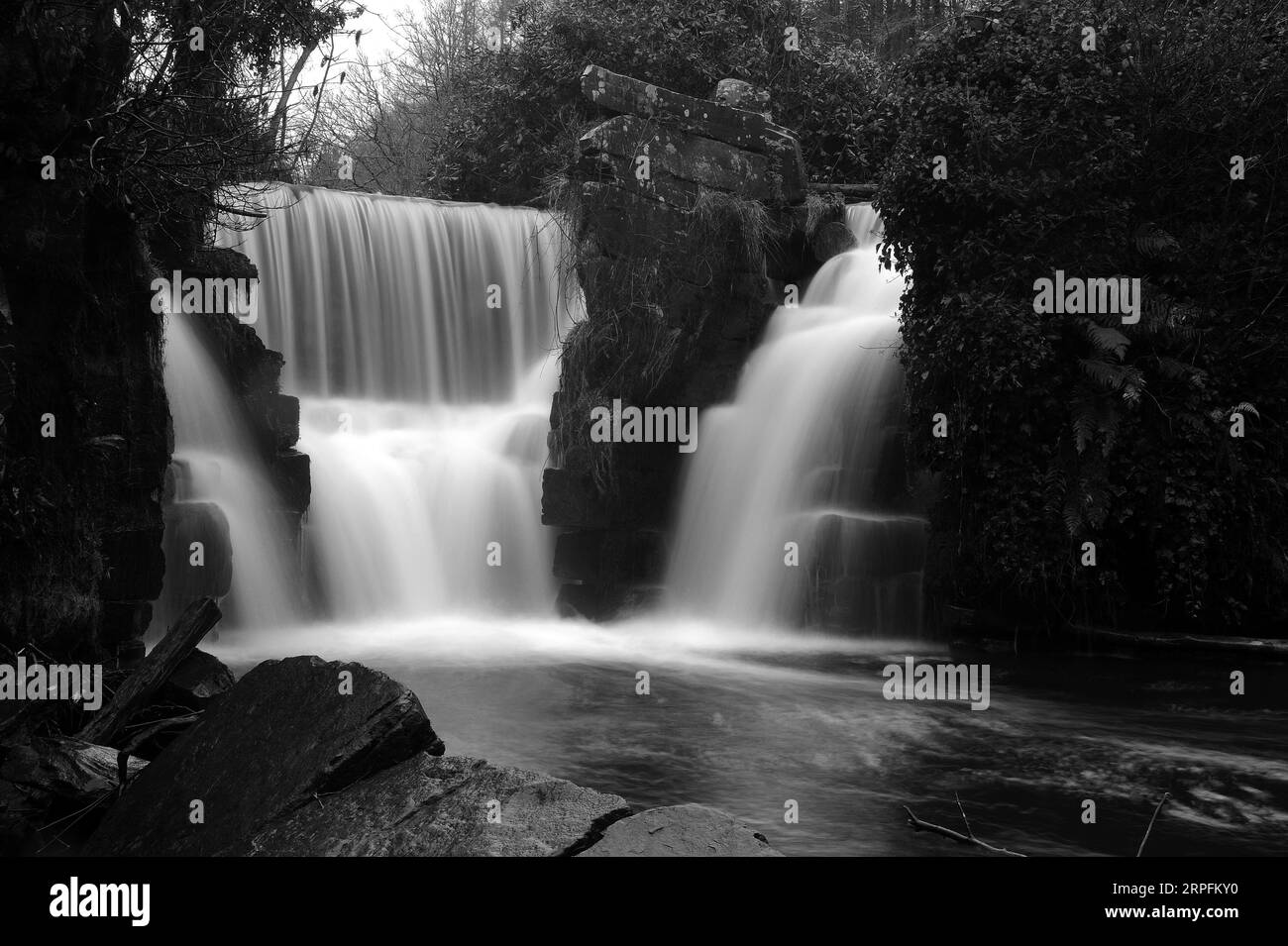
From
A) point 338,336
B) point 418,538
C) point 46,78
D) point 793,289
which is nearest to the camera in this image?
point 46,78

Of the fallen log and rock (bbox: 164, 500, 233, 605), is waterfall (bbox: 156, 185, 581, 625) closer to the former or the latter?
rock (bbox: 164, 500, 233, 605)

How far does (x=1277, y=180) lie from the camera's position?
11234 millimetres

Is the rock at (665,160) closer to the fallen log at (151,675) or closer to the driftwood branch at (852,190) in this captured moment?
the driftwood branch at (852,190)

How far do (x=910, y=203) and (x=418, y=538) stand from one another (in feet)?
22.7

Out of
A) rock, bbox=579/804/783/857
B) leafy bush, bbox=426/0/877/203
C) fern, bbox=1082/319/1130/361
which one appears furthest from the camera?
leafy bush, bbox=426/0/877/203

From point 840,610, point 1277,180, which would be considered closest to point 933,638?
point 840,610

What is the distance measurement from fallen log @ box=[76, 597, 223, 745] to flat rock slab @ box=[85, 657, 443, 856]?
2.51 ft

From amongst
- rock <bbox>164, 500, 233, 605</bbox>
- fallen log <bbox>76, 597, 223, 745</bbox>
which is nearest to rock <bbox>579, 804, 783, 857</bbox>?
fallen log <bbox>76, 597, 223, 745</bbox>

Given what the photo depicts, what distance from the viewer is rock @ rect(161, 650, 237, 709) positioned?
7.45 m

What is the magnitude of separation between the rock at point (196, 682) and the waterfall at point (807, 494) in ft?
21.9

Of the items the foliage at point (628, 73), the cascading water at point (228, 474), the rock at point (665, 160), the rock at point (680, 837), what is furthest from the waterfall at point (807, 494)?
the foliage at point (628, 73)

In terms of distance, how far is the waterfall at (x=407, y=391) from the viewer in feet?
43.9

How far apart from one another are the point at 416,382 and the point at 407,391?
191mm
